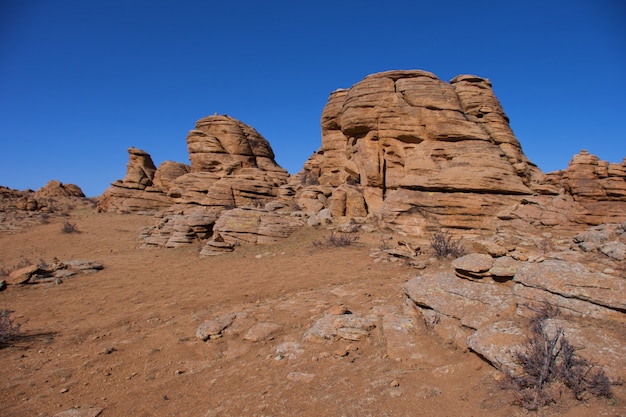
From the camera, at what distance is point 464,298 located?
17.7ft

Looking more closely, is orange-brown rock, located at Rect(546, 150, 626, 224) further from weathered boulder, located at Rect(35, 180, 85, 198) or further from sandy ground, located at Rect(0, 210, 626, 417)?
weathered boulder, located at Rect(35, 180, 85, 198)

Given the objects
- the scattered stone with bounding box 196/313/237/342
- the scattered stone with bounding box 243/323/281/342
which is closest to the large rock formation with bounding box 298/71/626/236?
the scattered stone with bounding box 243/323/281/342

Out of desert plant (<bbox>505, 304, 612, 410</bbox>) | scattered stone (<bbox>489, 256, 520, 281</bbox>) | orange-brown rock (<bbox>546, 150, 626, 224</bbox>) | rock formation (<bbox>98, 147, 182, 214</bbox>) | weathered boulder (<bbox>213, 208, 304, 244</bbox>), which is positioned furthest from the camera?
rock formation (<bbox>98, 147, 182, 214</bbox>)

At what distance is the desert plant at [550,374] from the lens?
122 inches

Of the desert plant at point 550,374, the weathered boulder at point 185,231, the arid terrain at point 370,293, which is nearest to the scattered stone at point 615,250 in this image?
the arid terrain at point 370,293

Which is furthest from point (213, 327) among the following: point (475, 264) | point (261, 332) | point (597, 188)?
point (597, 188)

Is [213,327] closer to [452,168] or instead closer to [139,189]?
[452,168]

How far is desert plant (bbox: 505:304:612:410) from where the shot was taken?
10.2 feet

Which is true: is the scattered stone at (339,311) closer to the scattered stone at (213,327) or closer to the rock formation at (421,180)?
the scattered stone at (213,327)

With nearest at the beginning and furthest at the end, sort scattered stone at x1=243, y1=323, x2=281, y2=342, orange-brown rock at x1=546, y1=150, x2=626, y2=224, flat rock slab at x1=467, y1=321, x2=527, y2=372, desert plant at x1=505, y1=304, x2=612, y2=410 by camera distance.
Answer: desert plant at x1=505, y1=304, x2=612, y2=410 < flat rock slab at x1=467, y1=321, x2=527, y2=372 < scattered stone at x1=243, y1=323, x2=281, y2=342 < orange-brown rock at x1=546, y1=150, x2=626, y2=224

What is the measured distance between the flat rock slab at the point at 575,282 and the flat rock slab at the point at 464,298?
42 centimetres

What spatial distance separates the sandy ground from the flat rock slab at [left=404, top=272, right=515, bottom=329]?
1.72 feet

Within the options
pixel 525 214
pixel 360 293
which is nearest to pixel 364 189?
pixel 525 214

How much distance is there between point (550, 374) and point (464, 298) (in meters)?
2.07
